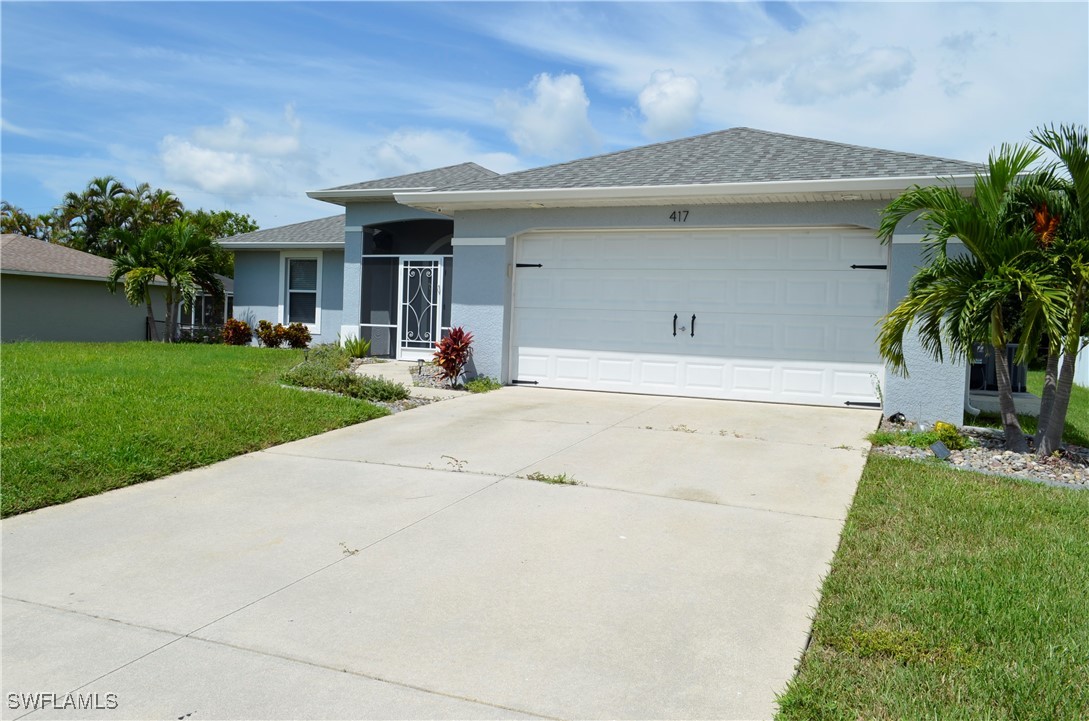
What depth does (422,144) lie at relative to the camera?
2386 cm

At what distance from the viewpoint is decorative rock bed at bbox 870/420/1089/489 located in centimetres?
760

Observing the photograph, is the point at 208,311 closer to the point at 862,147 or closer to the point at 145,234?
the point at 145,234

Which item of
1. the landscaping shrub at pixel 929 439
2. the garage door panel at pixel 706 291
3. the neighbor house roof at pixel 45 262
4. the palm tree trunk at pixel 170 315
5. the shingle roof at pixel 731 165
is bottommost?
the landscaping shrub at pixel 929 439

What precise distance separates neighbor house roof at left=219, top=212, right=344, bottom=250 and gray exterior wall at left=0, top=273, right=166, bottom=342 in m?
7.12

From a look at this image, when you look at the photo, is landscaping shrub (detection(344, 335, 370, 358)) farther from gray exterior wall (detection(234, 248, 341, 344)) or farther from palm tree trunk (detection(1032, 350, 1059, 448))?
palm tree trunk (detection(1032, 350, 1059, 448))

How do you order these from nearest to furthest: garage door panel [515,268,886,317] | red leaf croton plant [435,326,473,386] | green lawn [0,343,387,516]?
green lawn [0,343,387,516]
garage door panel [515,268,886,317]
red leaf croton plant [435,326,473,386]

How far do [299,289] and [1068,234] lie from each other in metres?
16.9

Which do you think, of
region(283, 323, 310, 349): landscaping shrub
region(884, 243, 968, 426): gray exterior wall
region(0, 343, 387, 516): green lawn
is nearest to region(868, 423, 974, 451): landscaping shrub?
region(884, 243, 968, 426): gray exterior wall

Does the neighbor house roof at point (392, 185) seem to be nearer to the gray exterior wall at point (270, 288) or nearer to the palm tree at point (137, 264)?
the gray exterior wall at point (270, 288)

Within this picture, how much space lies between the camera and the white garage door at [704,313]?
430 inches

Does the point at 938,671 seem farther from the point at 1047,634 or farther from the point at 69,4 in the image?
the point at 69,4

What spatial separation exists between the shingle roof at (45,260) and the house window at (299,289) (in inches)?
326

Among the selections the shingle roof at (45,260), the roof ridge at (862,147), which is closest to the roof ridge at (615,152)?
the roof ridge at (862,147)

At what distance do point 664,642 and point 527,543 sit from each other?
161cm
